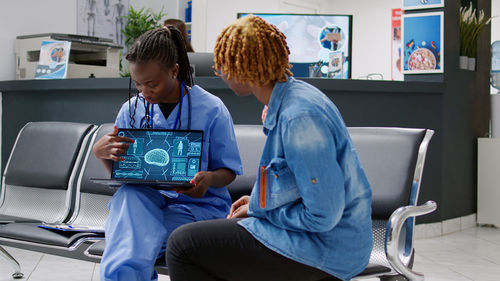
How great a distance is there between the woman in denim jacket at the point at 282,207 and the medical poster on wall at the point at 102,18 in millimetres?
4496

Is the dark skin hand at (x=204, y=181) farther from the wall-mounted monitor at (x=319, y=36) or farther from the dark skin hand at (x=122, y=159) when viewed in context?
the wall-mounted monitor at (x=319, y=36)

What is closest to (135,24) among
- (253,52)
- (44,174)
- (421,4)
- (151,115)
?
(421,4)

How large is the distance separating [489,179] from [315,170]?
3.91m

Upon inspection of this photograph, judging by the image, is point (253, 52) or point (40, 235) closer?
point (253, 52)

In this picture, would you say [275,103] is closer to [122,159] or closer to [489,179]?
[122,159]

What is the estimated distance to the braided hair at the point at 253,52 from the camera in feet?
4.48

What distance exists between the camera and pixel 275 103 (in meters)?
1.39

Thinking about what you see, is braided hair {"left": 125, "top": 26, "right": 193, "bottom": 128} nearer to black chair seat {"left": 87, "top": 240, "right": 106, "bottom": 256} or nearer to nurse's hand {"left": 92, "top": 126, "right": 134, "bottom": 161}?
nurse's hand {"left": 92, "top": 126, "right": 134, "bottom": 161}

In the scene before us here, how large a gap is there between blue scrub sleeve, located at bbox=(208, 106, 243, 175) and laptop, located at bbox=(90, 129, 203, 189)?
10 centimetres

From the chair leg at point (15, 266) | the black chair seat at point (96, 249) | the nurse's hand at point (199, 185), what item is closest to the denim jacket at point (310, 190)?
the nurse's hand at point (199, 185)

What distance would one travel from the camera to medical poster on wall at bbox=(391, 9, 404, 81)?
7930mm

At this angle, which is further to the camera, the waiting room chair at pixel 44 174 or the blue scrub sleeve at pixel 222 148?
the waiting room chair at pixel 44 174

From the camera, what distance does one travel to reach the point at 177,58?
80.5 inches

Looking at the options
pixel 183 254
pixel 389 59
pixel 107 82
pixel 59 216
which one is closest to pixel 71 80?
pixel 107 82
